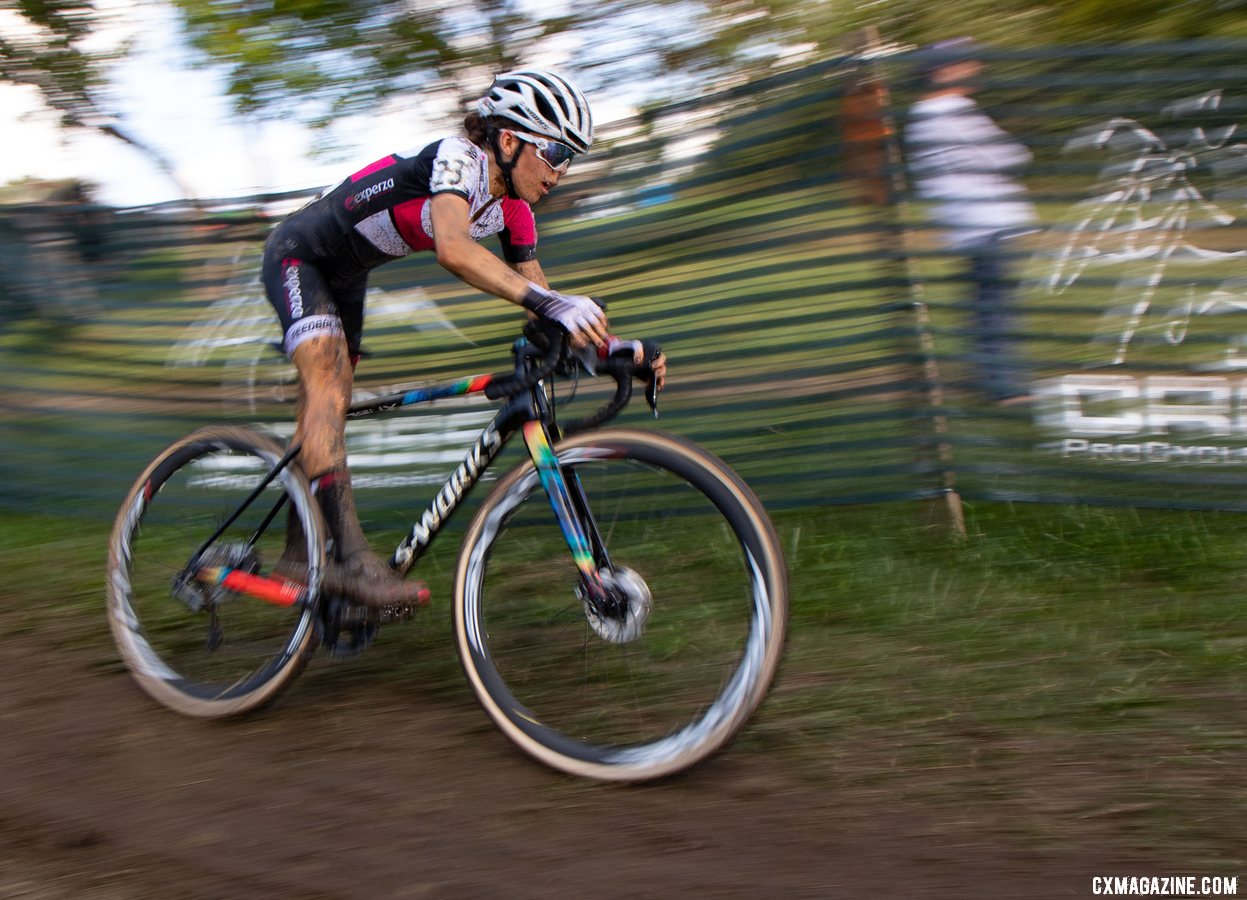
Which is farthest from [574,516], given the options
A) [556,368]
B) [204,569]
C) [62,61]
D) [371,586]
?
[62,61]

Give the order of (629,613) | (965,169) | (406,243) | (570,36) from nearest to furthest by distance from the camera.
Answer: (629,613) → (406,243) → (965,169) → (570,36)

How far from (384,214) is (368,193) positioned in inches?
3.3

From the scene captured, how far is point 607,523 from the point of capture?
300cm

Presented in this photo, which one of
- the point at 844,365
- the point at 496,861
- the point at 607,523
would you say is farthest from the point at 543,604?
the point at 844,365

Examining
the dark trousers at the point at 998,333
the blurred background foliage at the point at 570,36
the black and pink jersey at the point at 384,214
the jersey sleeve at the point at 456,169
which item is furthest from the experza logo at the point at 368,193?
the blurred background foliage at the point at 570,36

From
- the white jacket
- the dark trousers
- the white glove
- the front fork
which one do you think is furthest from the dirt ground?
the white jacket

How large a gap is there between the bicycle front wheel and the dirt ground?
16cm

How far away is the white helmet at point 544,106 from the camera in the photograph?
3.04 metres

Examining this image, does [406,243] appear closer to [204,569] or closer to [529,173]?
[529,173]

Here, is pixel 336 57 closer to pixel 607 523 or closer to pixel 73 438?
pixel 73 438

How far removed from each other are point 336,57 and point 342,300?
577cm

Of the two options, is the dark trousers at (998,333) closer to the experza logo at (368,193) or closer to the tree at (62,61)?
the experza logo at (368,193)

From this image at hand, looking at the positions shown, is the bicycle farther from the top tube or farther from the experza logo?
the experza logo

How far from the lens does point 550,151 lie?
3109mm
